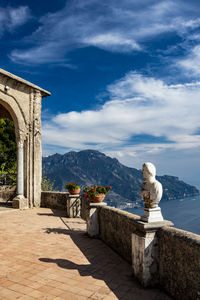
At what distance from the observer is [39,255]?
15.8 ft

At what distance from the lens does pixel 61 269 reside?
411 cm

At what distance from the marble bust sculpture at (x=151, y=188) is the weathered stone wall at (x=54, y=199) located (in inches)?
295

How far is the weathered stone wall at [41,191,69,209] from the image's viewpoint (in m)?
10.9

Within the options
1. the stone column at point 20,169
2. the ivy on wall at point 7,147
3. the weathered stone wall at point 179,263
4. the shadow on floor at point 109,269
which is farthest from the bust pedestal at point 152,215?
the ivy on wall at point 7,147

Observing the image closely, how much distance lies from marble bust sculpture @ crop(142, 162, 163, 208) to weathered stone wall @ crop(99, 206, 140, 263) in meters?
0.52

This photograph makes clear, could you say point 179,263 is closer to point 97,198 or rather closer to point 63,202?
point 97,198

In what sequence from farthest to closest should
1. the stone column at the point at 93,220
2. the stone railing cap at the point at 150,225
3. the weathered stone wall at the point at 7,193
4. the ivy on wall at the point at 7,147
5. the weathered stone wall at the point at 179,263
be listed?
the ivy on wall at the point at 7,147 < the weathered stone wall at the point at 7,193 < the stone column at the point at 93,220 < the stone railing cap at the point at 150,225 < the weathered stone wall at the point at 179,263

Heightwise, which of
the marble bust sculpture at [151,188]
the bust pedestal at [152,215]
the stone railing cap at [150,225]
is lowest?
the stone railing cap at [150,225]

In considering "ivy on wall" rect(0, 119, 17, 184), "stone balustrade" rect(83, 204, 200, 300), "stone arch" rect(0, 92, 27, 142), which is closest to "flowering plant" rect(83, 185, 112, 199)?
"stone balustrade" rect(83, 204, 200, 300)

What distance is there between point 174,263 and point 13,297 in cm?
220

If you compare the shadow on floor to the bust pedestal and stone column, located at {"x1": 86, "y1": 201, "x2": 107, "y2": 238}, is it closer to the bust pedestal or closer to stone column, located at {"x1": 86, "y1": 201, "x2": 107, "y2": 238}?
stone column, located at {"x1": 86, "y1": 201, "x2": 107, "y2": 238}

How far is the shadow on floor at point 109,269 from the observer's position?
3324 millimetres

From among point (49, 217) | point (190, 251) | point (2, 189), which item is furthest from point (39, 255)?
point (2, 189)

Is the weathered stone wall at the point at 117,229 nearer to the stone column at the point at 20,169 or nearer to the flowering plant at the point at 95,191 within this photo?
the flowering plant at the point at 95,191
